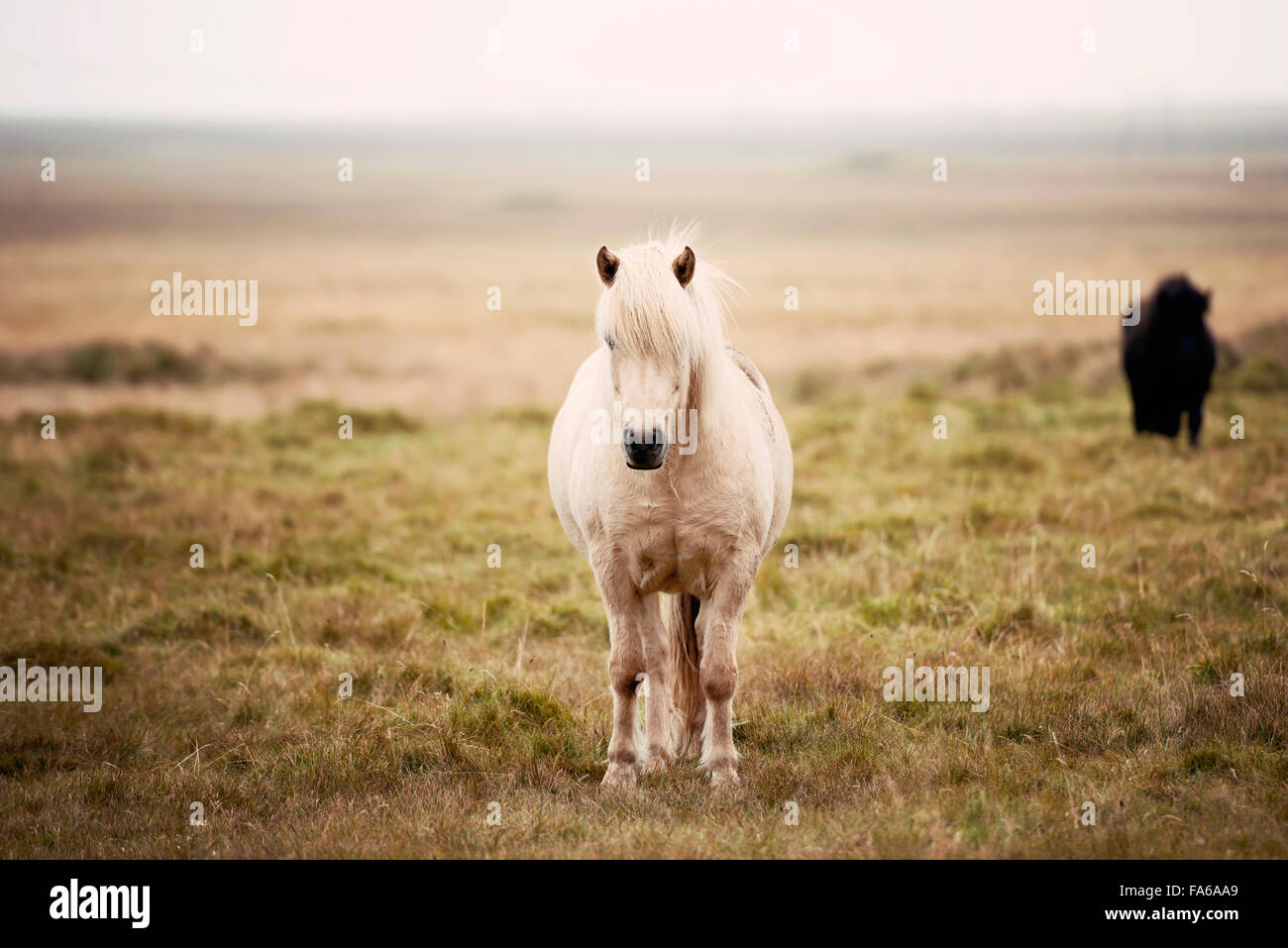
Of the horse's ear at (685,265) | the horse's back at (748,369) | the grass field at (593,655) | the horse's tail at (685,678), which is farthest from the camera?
the horse's back at (748,369)

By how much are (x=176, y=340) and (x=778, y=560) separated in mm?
17576

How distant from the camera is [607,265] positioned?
4.80 metres

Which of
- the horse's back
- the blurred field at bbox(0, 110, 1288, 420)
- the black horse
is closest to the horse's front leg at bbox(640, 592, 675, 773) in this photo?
the horse's back

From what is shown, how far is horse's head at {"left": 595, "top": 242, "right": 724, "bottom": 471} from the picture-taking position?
4.39 meters

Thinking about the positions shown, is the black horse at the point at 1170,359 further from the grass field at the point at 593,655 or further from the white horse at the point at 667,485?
the white horse at the point at 667,485

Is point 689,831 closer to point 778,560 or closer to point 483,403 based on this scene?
point 778,560

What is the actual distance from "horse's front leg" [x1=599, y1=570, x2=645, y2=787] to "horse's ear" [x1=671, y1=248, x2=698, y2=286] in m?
1.51

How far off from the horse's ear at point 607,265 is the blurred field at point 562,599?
0.61 metres

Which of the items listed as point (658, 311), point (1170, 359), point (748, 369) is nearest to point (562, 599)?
point (748, 369)

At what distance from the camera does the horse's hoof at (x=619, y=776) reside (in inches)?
205

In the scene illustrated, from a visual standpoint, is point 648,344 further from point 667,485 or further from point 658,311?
point 667,485

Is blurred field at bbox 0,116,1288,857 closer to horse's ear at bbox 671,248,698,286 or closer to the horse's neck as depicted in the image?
horse's ear at bbox 671,248,698,286

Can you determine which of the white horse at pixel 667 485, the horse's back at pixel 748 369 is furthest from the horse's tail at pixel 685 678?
the horse's back at pixel 748 369

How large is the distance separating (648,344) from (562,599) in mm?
4026
